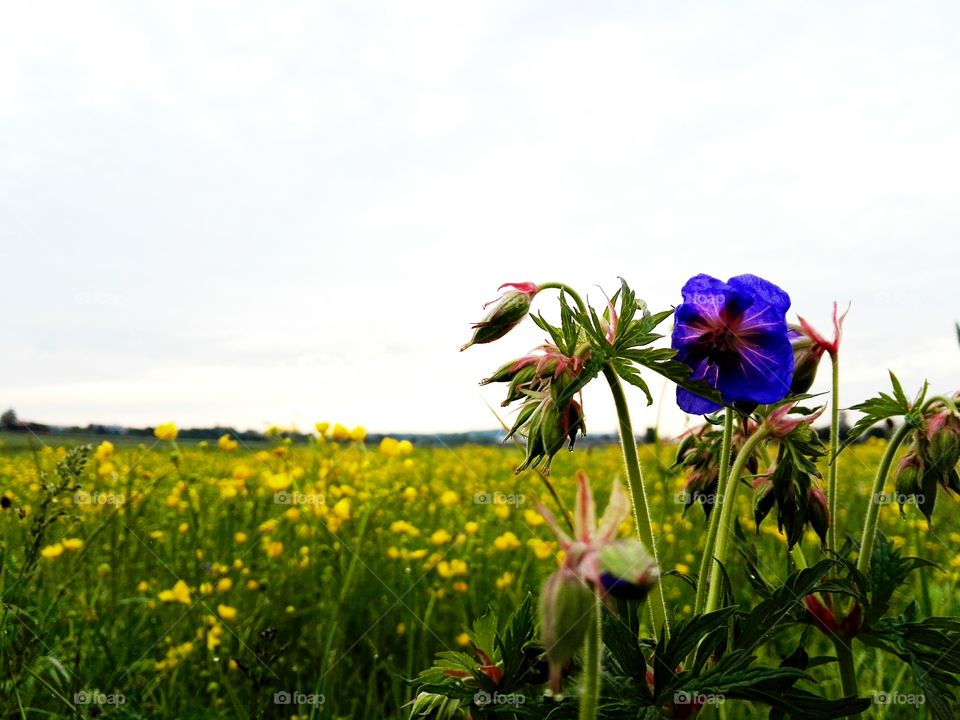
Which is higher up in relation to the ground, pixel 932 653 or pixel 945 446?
pixel 945 446

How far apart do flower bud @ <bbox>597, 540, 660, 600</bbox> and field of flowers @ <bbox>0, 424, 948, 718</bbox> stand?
992mm

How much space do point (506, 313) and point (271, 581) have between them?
2.41m

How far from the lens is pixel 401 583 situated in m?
3.31

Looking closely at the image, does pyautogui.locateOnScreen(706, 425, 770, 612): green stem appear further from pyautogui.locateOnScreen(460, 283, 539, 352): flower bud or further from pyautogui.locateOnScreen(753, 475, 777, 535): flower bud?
pyautogui.locateOnScreen(460, 283, 539, 352): flower bud

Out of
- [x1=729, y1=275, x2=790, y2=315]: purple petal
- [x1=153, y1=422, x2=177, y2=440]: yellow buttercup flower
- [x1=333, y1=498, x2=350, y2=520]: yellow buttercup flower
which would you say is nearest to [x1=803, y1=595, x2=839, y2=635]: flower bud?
[x1=729, y1=275, x2=790, y2=315]: purple petal

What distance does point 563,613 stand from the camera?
0.68 meters

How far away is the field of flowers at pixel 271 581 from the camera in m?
2.38

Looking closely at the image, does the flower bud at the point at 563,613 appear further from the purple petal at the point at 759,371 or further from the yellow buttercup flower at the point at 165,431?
the yellow buttercup flower at the point at 165,431

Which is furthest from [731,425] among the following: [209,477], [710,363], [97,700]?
[209,477]

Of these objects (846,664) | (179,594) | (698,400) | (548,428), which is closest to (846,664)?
(846,664)

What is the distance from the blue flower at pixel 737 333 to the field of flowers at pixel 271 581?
0.54m

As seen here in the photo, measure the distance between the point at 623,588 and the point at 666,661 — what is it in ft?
2.00

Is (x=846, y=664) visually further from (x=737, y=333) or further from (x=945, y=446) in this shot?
(x=737, y=333)

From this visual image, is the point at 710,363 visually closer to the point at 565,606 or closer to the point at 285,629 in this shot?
the point at 565,606
